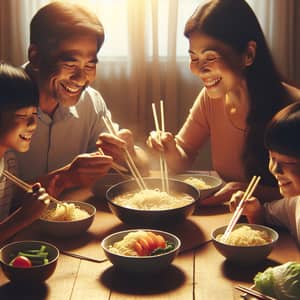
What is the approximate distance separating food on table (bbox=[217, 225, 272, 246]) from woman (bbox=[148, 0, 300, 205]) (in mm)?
420

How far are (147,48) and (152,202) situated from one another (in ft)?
6.88

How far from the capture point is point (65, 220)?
1819 millimetres

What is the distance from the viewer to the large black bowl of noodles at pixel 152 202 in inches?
71.1

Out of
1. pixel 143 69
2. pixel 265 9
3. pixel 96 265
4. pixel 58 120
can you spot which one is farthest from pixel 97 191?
pixel 265 9

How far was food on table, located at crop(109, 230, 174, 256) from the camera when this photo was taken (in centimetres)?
156

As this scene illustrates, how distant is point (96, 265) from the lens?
5.28 ft

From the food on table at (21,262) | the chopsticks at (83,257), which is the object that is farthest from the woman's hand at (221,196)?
the food on table at (21,262)

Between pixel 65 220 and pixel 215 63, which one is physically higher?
pixel 215 63

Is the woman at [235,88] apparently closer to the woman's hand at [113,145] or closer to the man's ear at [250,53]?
the man's ear at [250,53]

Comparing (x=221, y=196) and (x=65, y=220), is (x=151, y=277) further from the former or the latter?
(x=221, y=196)

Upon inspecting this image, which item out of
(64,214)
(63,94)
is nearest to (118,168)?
(63,94)

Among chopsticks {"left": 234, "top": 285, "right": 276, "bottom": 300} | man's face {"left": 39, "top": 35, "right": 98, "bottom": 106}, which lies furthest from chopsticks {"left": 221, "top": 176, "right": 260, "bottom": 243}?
man's face {"left": 39, "top": 35, "right": 98, "bottom": 106}

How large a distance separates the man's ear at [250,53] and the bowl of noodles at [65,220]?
882 millimetres

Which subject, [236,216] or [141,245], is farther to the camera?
[236,216]
